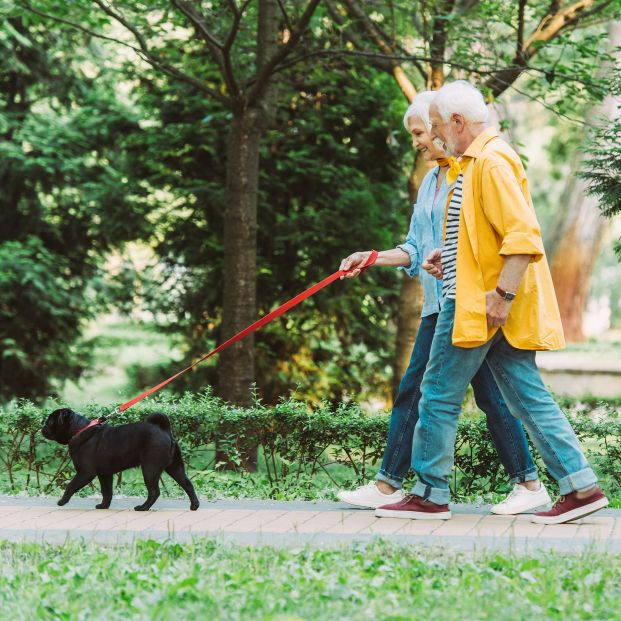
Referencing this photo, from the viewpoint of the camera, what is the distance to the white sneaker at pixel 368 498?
16.4ft

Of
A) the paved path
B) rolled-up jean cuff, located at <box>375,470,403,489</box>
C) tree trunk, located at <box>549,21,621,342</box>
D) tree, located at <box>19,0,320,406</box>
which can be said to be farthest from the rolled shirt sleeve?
tree trunk, located at <box>549,21,621,342</box>

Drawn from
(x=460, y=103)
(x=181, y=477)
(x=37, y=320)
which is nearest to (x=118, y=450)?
(x=181, y=477)

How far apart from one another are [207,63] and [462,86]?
7.52 m

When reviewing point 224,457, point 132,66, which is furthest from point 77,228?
point 224,457

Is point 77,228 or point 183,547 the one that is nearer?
point 183,547

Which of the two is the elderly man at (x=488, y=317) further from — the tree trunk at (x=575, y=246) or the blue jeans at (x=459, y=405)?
the tree trunk at (x=575, y=246)

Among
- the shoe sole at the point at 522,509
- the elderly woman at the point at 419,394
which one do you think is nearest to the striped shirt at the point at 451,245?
the elderly woman at the point at 419,394

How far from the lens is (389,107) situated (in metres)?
11.8

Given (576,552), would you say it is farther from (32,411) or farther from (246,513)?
(32,411)

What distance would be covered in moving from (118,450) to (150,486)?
10.0 inches

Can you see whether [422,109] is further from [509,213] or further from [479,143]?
[509,213]

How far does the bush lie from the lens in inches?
223

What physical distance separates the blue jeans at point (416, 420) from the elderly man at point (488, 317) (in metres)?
0.32

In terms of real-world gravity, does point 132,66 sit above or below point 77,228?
above
